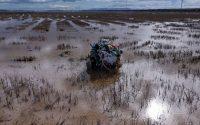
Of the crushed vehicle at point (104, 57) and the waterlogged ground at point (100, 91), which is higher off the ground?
the crushed vehicle at point (104, 57)

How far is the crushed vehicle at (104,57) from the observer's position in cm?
1414

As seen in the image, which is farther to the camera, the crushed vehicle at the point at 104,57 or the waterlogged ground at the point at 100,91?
the crushed vehicle at the point at 104,57

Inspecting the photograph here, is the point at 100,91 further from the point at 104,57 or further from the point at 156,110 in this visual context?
the point at 104,57

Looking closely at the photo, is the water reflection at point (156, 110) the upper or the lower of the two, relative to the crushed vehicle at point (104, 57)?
lower


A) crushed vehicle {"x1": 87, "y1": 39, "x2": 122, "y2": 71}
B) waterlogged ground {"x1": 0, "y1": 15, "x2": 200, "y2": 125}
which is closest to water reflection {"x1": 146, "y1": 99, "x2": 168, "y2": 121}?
waterlogged ground {"x1": 0, "y1": 15, "x2": 200, "y2": 125}

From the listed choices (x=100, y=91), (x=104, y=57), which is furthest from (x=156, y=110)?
(x=104, y=57)

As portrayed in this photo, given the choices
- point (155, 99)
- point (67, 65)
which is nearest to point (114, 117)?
point (155, 99)

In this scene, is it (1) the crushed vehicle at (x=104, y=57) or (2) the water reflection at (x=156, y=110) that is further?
(1) the crushed vehicle at (x=104, y=57)

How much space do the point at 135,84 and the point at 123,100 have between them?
79.4 inches

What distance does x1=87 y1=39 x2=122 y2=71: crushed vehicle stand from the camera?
14.1 metres

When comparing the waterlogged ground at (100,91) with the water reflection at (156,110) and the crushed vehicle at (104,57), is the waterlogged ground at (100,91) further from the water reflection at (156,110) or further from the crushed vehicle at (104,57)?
the crushed vehicle at (104,57)

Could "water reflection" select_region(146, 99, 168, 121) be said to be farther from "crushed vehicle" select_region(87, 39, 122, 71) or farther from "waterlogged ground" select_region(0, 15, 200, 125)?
"crushed vehicle" select_region(87, 39, 122, 71)

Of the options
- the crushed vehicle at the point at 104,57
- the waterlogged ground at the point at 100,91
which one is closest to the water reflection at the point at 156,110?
the waterlogged ground at the point at 100,91

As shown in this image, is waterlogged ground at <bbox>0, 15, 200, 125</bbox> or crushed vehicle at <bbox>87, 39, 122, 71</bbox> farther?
crushed vehicle at <bbox>87, 39, 122, 71</bbox>
